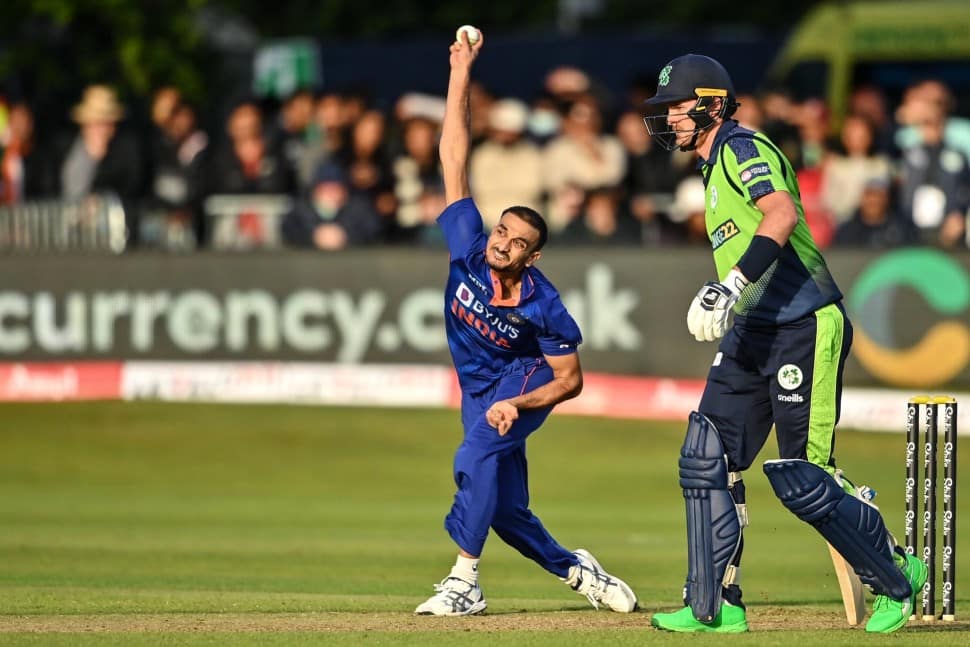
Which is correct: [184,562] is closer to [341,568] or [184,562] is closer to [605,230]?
[341,568]

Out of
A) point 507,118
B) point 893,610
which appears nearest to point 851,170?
point 507,118

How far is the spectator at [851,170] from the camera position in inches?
690

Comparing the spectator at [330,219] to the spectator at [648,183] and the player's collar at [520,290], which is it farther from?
the player's collar at [520,290]

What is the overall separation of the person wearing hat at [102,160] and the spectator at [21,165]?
0.58ft

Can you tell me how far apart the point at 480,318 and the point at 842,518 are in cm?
177

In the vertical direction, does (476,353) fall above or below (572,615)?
above

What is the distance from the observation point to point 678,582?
1095cm

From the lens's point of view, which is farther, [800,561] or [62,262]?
[62,262]

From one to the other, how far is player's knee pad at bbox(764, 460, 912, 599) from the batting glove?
685 millimetres

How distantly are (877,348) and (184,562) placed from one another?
26.4 feet

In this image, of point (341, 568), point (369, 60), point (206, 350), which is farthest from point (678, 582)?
point (369, 60)

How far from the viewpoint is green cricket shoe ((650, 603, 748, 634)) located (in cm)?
805

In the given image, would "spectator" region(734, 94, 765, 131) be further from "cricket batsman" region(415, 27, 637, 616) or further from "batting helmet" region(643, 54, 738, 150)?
"batting helmet" region(643, 54, 738, 150)

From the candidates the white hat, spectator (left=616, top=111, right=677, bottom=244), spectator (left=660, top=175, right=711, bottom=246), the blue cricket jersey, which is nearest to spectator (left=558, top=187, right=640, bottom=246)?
spectator (left=616, top=111, right=677, bottom=244)
